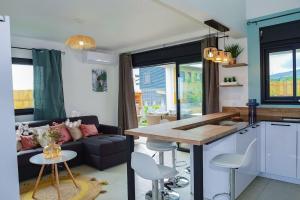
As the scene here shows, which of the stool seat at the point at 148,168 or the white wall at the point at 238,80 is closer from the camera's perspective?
the stool seat at the point at 148,168

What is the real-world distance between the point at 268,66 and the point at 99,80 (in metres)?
4.02

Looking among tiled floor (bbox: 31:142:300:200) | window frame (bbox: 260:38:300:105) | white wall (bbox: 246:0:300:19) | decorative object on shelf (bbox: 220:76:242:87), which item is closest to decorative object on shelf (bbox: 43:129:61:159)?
tiled floor (bbox: 31:142:300:200)

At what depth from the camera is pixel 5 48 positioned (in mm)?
947

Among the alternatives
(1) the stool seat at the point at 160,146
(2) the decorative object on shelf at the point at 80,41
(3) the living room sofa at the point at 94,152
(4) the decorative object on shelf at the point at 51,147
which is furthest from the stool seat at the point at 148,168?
(2) the decorative object on shelf at the point at 80,41

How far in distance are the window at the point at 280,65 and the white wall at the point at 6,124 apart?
12.8 ft

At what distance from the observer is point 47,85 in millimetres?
4727

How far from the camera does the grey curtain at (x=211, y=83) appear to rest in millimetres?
4172

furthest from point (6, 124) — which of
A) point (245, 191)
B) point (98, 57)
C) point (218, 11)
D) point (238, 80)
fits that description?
point (98, 57)

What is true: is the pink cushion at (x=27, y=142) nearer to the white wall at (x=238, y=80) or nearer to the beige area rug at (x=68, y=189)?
the beige area rug at (x=68, y=189)

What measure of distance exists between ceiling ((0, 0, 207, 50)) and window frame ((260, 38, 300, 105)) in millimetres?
1258

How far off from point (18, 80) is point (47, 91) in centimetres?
60

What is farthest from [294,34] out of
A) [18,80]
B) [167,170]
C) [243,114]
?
[18,80]

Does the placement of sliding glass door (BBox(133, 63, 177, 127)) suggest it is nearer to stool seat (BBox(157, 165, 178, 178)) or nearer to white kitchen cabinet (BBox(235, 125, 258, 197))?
white kitchen cabinet (BBox(235, 125, 258, 197))

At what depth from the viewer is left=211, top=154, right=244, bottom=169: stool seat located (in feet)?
6.81
